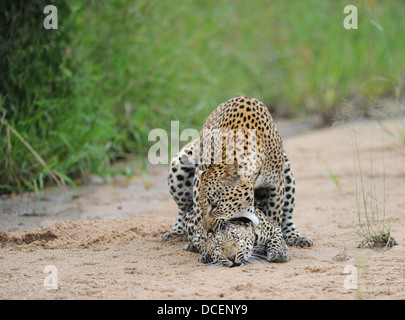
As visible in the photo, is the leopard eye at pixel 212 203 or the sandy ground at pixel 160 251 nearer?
the sandy ground at pixel 160 251

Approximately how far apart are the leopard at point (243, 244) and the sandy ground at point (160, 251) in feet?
0.27

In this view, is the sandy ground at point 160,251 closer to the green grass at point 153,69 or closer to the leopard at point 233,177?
the leopard at point 233,177

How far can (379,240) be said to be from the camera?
17.7 feet

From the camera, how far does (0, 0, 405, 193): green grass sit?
7.55 meters

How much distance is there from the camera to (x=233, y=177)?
495 cm

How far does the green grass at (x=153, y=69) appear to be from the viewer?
24.8ft

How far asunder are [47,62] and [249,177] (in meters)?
3.81

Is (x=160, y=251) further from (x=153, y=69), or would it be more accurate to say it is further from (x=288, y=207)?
(x=153, y=69)

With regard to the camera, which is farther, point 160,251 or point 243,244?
point 160,251

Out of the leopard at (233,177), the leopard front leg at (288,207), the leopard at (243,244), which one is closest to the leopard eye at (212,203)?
the leopard at (233,177)

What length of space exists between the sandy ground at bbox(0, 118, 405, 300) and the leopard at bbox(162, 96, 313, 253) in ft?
0.94

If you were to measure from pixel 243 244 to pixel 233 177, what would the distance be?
1.72 ft

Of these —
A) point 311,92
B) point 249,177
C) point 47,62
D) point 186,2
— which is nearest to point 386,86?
point 311,92

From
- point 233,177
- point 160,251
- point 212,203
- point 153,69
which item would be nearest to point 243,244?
point 212,203
